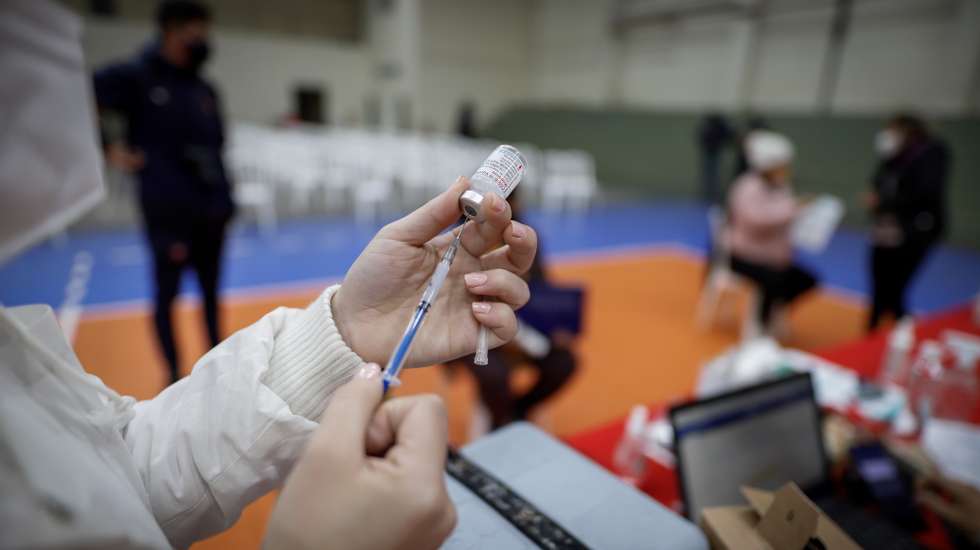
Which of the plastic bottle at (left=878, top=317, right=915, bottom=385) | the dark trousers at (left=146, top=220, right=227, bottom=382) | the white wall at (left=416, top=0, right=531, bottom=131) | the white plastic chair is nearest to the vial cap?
the plastic bottle at (left=878, top=317, right=915, bottom=385)

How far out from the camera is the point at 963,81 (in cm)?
650

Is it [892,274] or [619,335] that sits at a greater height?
[892,274]

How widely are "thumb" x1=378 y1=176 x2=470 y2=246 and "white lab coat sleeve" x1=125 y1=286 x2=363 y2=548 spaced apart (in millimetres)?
131

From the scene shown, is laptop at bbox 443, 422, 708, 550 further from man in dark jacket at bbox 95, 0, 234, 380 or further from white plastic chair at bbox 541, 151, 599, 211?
white plastic chair at bbox 541, 151, 599, 211

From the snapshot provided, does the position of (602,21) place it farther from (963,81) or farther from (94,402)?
(94,402)

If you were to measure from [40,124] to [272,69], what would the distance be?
13459mm

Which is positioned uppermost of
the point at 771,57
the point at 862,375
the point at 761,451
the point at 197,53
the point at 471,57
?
the point at 471,57

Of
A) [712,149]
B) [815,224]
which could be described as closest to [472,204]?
[815,224]

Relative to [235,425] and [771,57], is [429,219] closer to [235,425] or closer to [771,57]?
[235,425]

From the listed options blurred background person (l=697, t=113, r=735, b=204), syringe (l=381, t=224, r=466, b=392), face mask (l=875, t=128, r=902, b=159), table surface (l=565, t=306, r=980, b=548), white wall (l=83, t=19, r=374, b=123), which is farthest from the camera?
white wall (l=83, t=19, r=374, b=123)

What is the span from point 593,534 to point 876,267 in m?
3.16

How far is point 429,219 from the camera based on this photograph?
60 centimetres

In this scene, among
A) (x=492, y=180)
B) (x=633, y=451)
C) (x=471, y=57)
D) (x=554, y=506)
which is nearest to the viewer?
(x=492, y=180)

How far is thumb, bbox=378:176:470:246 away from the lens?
0.59 meters
